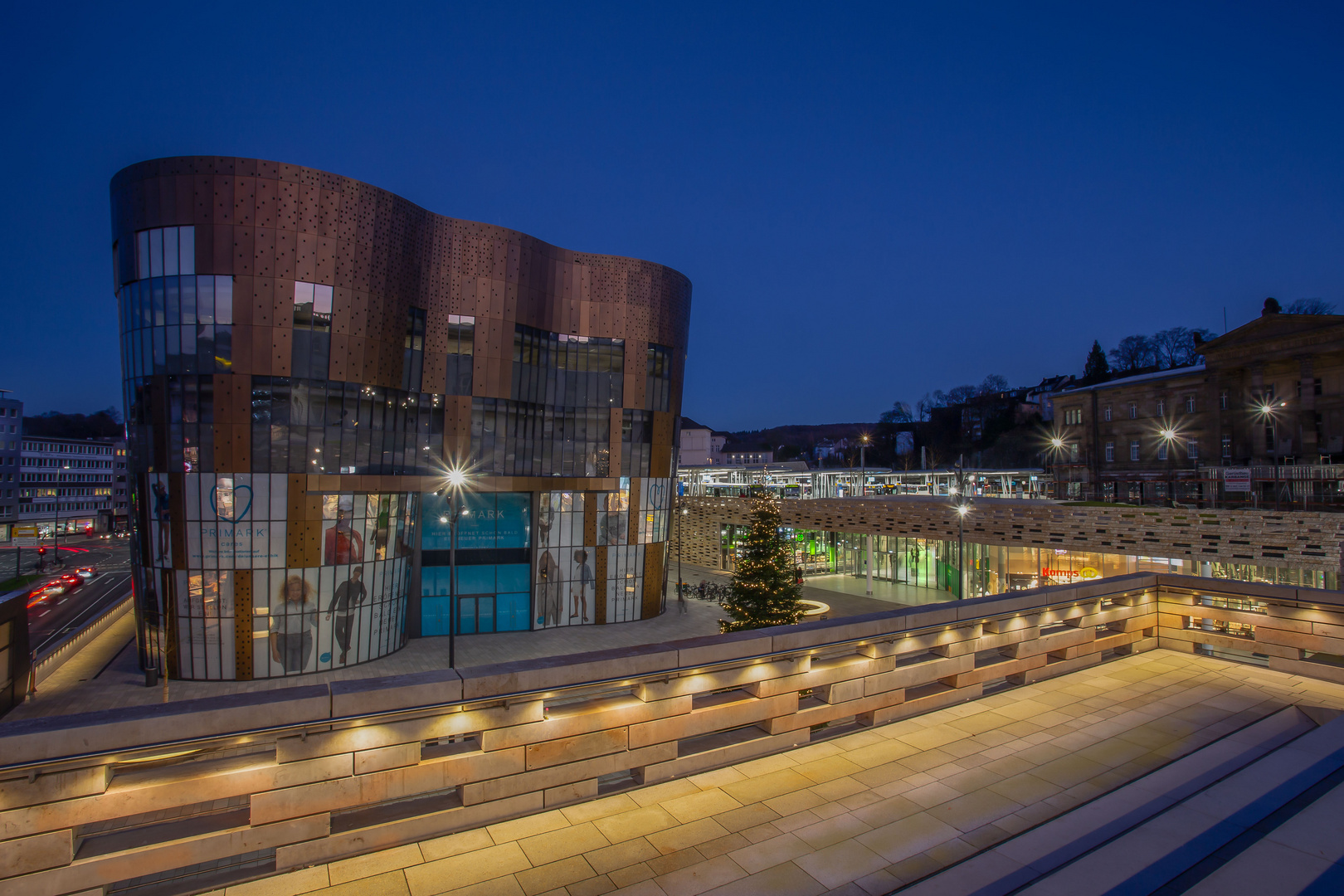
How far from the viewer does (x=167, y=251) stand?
24.9 metres

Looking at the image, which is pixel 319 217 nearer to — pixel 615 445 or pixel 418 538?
pixel 418 538

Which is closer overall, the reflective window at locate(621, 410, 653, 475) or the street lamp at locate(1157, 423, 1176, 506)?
the reflective window at locate(621, 410, 653, 475)

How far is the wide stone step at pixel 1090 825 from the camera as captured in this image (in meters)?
5.59

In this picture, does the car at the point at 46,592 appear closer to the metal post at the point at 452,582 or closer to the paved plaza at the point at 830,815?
the metal post at the point at 452,582

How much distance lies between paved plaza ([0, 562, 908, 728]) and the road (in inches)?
76.6

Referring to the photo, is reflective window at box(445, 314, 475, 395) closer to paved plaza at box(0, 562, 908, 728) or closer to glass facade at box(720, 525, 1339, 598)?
paved plaza at box(0, 562, 908, 728)

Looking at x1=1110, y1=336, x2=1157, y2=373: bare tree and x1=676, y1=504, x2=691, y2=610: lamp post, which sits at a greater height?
x1=1110, y1=336, x2=1157, y2=373: bare tree

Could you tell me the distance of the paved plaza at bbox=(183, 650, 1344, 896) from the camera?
5.93 metres

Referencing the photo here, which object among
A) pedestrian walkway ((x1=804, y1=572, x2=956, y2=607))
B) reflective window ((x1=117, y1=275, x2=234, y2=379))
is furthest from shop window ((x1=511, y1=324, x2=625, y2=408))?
pedestrian walkway ((x1=804, y1=572, x2=956, y2=607))

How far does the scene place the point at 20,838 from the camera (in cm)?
499

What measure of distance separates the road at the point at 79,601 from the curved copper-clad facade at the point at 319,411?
8.38 meters

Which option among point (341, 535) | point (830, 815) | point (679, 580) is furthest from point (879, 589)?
point (830, 815)

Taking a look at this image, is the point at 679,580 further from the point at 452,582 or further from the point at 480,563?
the point at 452,582

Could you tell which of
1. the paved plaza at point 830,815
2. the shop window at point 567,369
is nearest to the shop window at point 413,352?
the shop window at point 567,369
